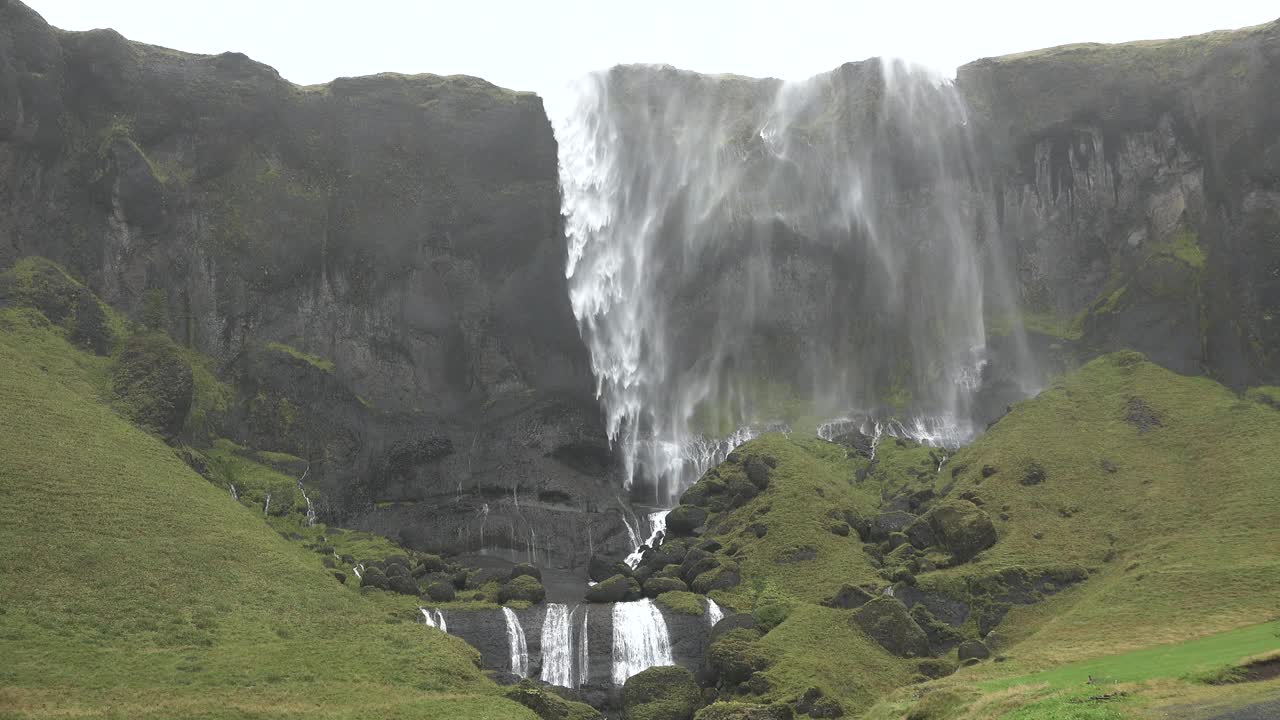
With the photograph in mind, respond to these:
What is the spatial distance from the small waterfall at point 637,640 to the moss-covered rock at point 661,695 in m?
3.73

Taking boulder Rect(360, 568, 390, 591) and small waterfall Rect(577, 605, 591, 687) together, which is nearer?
small waterfall Rect(577, 605, 591, 687)

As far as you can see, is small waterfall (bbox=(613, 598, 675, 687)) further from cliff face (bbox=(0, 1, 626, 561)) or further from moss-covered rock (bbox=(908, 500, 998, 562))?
cliff face (bbox=(0, 1, 626, 561))

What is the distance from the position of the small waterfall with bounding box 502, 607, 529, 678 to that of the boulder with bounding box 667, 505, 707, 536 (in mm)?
18239

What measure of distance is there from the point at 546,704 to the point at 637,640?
496 inches

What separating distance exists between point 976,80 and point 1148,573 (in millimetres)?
63952

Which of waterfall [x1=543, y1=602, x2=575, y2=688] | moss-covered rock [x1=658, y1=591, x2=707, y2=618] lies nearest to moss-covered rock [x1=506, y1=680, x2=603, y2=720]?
waterfall [x1=543, y1=602, x2=575, y2=688]

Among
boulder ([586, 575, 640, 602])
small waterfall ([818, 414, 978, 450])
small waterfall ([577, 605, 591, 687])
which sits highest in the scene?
small waterfall ([818, 414, 978, 450])

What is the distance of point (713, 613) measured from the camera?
65375 millimetres

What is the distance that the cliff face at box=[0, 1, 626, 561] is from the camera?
86625 mm

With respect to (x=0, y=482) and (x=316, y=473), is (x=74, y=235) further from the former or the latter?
(x=0, y=482)

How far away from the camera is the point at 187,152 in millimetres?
93750

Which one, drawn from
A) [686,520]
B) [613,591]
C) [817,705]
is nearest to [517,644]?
[613,591]

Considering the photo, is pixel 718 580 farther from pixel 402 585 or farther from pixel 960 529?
pixel 402 585

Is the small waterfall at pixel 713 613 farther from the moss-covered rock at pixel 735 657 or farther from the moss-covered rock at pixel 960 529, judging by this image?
the moss-covered rock at pixel 960 529
